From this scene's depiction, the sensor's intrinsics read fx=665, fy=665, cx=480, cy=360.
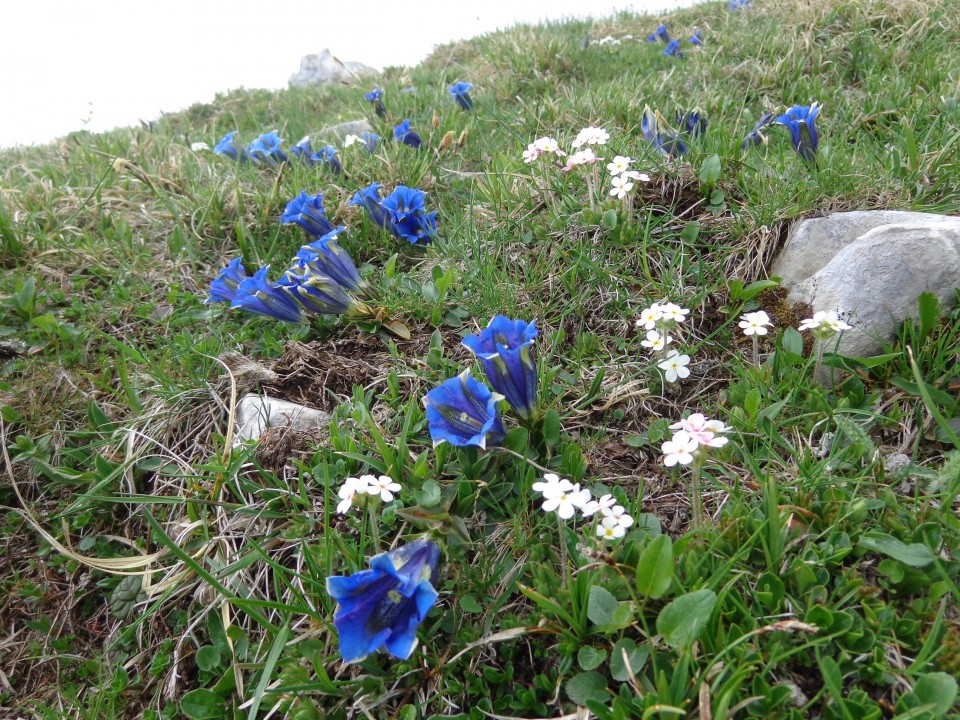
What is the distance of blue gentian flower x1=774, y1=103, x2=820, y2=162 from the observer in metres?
3.01

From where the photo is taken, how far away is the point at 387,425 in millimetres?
2334

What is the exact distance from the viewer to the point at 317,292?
2.68 metres

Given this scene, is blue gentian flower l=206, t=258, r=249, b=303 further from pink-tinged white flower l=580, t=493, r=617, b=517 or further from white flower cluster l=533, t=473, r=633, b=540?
pink-tinged white flower l=580, t=493, r=617, b=517

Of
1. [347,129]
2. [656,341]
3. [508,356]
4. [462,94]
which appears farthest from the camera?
[347,129]

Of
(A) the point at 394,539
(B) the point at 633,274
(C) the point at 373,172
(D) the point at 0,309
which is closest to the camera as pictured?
(A) the point at 394,539

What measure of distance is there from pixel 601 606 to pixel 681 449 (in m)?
0.45

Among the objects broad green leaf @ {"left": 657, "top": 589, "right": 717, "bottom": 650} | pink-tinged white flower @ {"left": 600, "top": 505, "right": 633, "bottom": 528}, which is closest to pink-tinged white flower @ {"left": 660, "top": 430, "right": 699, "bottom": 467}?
pink-tinged white flower @ {"left": 600, "top": 505, "right": 633, "bottom": 528}

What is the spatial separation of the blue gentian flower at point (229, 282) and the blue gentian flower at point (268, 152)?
1479 mm

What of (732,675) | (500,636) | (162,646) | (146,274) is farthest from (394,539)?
(146,274)

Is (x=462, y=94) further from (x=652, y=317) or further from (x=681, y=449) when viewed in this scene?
(x=681, y=449)

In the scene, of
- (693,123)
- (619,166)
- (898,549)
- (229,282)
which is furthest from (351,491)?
(693,123)

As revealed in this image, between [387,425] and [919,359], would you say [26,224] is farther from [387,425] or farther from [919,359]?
[919,359]

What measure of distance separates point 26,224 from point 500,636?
3341 millimetres

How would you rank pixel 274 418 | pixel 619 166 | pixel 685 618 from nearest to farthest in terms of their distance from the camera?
pixel 685 618 → pixel 274 418 → pixel 619 166
